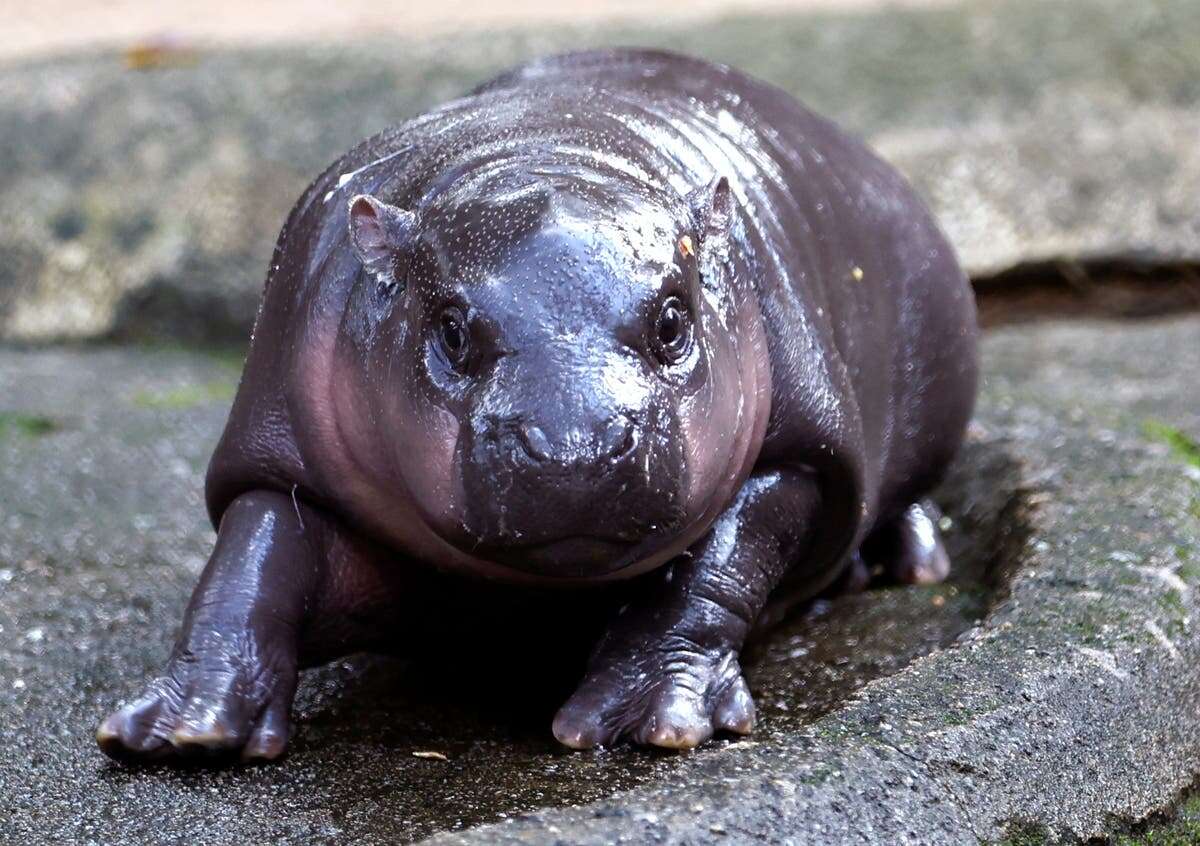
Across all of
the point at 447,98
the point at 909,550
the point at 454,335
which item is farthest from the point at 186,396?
the point at 454,335

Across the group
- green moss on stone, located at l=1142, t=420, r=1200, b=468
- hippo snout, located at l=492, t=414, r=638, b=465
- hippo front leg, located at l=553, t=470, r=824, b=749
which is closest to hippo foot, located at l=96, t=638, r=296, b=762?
hippo front leg, located at l=553, t=470, r=824, b=749

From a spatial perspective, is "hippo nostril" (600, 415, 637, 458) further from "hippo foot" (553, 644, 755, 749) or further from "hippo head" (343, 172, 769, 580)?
"hippo foot" (553, 644, 755, 749)

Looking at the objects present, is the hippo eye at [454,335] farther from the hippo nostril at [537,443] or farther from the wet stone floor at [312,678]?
the wet stone floor at [312,678]

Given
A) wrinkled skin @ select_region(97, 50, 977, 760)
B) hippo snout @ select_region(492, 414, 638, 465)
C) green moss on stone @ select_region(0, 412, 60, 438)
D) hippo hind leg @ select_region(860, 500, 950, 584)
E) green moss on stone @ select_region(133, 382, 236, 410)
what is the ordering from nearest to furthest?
hippo snout @ select_region(492, 414, 638, 465), wrinkled skin @ select_region(97, 50, 977, 760), hippo hind leg @ select_region(860, 500, 950, 584), green moss on stone @ select_region(0, 412, 60, 438), green moss on stone @ select_region(133, 382, 236, 410)

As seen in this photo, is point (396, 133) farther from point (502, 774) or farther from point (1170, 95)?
point (1170, 95)

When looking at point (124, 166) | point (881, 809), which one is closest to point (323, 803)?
point (881, 809)

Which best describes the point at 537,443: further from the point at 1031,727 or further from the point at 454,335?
the point at 1031,727

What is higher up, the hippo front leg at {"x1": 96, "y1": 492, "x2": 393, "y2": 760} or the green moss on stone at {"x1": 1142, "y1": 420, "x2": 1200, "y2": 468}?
the hippo front leg at {"x1": 96, "y1": 492, "x2": 393, "y2": 760}
